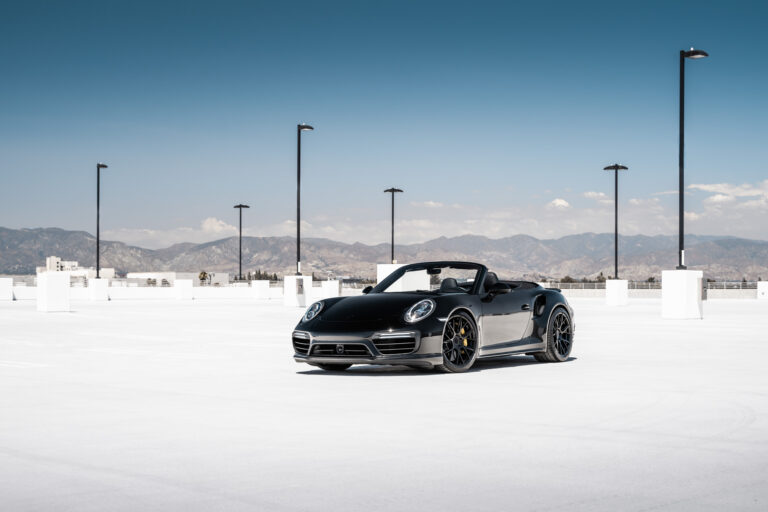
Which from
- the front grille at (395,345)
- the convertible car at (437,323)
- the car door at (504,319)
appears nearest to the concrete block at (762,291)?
the convertible car at (437,323)

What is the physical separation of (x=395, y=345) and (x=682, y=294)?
56.9 feet

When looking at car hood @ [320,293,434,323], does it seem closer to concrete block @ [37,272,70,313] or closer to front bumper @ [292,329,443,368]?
front bumper @ [292,329,443,368]

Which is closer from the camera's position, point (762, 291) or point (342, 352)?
point (342, 352)

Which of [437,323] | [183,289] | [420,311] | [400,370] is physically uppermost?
[420,311]

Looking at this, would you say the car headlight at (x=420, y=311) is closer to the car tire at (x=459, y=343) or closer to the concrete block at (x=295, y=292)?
the car tire at (x=459, y=343)

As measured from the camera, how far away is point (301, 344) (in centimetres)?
1185

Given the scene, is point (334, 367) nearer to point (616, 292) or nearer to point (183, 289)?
point (616, 292)

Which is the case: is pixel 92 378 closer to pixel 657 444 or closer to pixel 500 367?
pixel 500 367

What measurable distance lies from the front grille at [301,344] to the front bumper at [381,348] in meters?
0.21

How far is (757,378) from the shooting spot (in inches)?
446

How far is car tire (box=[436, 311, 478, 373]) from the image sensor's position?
1164 cm

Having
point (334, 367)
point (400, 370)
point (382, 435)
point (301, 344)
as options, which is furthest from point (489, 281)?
point (382, 435)

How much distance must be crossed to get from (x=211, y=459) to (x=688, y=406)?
4462 mm

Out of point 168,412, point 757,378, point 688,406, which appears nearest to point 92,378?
point 168,412
